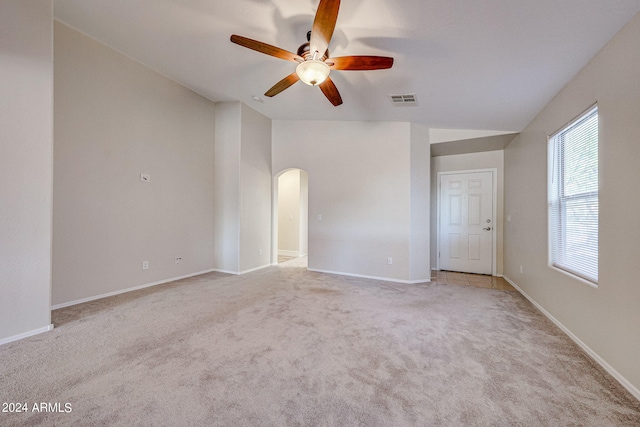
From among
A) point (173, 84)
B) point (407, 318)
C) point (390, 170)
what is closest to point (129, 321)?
point (407, 318)

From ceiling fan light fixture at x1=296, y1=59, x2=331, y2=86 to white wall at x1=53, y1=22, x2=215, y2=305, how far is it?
107 inches

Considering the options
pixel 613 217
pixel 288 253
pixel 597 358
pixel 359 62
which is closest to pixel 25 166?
pixel 359 62

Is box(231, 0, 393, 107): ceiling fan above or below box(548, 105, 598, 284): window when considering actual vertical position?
above

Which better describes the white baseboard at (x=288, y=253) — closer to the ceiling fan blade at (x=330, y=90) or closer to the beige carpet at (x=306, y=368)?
the beige carpet at (x=306, y=368)

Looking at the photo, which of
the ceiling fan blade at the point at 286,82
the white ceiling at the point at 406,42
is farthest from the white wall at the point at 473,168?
the ceiling fan blade at the point at 286,82

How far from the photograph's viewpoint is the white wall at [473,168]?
16.0 feet

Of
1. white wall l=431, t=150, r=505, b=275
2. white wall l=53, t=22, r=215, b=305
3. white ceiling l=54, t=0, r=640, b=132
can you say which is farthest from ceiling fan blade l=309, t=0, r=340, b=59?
white wall l=431, t=150, r=505, b=275

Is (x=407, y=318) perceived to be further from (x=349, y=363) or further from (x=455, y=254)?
(x=455, y=254)

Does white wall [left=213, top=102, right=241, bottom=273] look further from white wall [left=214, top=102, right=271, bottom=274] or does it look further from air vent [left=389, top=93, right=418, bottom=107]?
air vent [left=389, top=93, right=418, bottom=107]

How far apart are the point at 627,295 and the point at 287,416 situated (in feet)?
7.57

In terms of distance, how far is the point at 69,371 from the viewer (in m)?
1.82

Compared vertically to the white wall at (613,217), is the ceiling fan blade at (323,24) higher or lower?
higher

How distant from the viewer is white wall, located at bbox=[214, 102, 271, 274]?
4.74 m

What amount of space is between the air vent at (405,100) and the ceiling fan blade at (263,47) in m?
1.63
